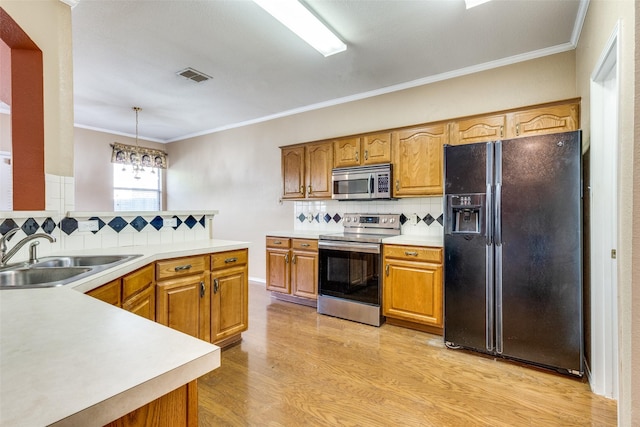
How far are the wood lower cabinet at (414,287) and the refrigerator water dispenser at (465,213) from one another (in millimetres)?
303

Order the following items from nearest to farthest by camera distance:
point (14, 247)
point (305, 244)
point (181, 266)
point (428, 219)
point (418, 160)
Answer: point (14, 247)
point (181, 266)
point (418, 160)
point (428, 219)
point (305, 244)

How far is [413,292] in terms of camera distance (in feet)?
9.58

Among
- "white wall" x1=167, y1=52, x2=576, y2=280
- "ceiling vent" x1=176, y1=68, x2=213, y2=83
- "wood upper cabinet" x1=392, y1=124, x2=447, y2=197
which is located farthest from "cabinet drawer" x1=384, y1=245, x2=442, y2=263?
"ceiling vent" x1=176, y1=68, x2=213, y2=83

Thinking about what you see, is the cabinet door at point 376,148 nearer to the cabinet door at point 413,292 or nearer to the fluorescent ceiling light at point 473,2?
the cabinet door at point 413,292

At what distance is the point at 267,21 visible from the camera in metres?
2.39

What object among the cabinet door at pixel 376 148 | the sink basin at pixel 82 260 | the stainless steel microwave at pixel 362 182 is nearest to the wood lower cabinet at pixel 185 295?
the sink basin at pixel 82 260

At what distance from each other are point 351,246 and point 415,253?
665 millimetres

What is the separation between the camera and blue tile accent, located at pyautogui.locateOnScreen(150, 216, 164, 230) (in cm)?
256

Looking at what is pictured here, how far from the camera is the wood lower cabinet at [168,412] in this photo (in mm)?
617

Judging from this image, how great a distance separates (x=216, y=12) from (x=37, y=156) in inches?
61.1

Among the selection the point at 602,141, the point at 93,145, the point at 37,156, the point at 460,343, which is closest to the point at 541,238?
the point at 602,141

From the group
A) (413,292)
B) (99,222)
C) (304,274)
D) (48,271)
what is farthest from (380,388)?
(99,222)

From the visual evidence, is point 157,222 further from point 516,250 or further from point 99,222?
point 516,250

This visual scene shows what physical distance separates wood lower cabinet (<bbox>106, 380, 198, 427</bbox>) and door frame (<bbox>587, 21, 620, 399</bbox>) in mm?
2248
